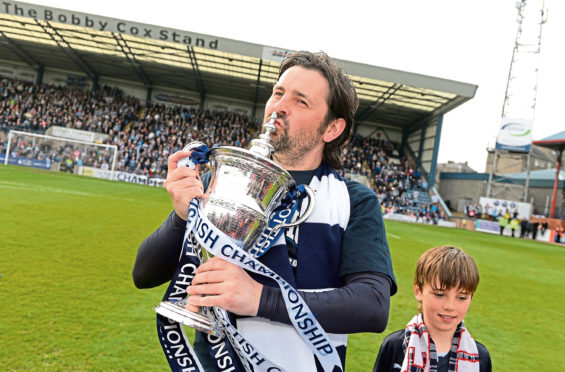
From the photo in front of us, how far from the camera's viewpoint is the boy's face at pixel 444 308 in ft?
6.19

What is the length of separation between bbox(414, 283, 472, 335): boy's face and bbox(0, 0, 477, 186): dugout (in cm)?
2041

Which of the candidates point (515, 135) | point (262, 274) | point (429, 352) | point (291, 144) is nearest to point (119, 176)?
point (429, 352)

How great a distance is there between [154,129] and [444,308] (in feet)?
103

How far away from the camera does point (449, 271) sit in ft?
6.29

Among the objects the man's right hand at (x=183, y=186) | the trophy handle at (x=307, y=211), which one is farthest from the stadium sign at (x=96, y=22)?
the trophy handle at (x=307, y=211)

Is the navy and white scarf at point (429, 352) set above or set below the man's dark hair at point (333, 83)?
below

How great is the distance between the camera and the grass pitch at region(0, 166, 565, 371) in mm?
2689

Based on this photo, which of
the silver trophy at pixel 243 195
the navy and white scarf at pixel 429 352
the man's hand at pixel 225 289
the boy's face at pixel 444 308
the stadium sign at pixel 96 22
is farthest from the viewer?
the stadium sign at pixel 96 22

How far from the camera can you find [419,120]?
107 feet

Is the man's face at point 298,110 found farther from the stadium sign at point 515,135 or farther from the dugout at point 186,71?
the stadium sign at point 515,135

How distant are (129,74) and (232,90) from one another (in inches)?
307

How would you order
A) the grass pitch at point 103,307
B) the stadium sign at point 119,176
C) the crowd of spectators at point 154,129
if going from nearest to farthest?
the grass pitch at point 103,307 < the stadium sign at point 119,176 < the crowd of spectators at point 154,129

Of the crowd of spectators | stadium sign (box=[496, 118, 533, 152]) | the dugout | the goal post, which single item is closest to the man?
the dugout

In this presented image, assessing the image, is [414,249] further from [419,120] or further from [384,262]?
[419,120]
